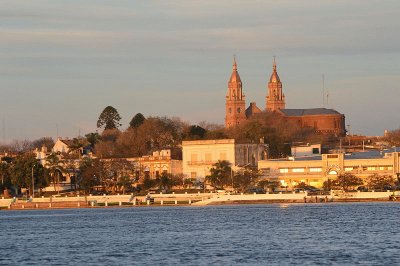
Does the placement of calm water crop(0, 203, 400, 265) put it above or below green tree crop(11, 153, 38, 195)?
below

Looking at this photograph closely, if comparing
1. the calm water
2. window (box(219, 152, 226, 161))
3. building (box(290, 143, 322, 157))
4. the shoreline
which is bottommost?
the calm water

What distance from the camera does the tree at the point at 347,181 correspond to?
151 metres

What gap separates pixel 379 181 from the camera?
153 metres

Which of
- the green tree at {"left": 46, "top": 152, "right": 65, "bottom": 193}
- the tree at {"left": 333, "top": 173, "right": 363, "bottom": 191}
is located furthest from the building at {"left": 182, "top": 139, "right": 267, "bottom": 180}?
the tree at {"left": 333, "top": 173, "right": 363, "bottom": 191}

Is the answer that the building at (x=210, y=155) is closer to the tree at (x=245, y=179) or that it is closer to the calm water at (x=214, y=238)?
the tree at (x=245, y=179)

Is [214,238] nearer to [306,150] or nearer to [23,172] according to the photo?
[23,172]

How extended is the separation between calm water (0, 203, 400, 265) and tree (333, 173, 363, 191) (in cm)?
3116

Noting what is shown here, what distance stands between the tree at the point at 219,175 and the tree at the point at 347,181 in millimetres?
16049

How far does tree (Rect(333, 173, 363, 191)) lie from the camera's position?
494 feet

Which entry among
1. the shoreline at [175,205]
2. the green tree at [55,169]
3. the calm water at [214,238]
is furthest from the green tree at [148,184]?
the calm water at [214,238]

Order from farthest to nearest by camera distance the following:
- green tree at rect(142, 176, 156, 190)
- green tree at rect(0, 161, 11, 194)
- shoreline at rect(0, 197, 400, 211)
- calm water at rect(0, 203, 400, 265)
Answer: green tree at rect(0, 161, 11, 194) → green tree at rect(142, 176, 156, 190) → shoreline at rect(0, 197, 400, 211) → calm water at rect(0, 203, 400, 265)

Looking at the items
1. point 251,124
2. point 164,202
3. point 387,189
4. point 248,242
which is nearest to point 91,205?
point 164,202

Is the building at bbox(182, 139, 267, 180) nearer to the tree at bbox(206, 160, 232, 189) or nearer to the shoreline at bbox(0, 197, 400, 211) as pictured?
the tree at bbox(206, 160, 232, 189)

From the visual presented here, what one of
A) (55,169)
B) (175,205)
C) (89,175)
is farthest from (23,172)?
(175,205)
